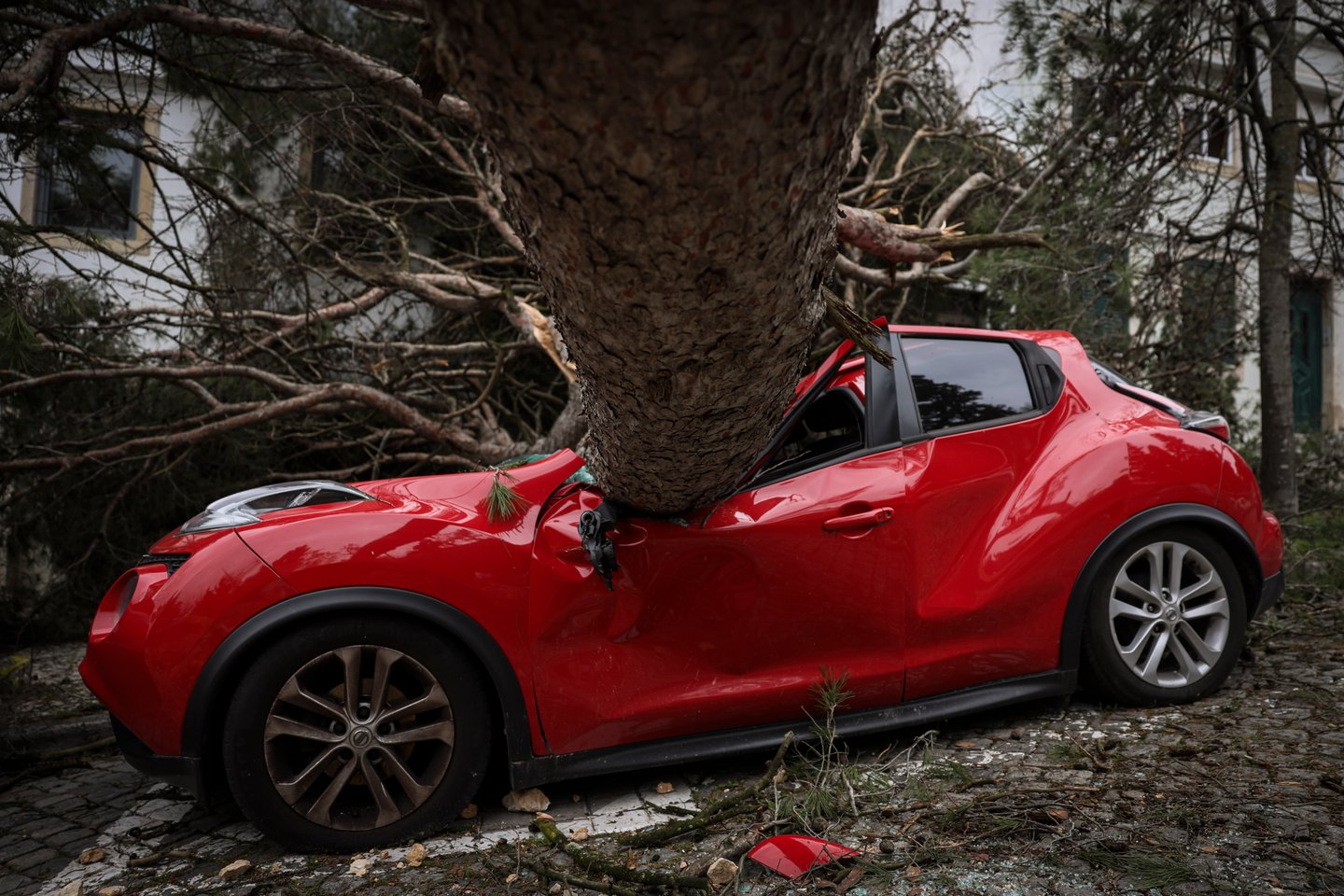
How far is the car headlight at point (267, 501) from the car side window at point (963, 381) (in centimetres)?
209

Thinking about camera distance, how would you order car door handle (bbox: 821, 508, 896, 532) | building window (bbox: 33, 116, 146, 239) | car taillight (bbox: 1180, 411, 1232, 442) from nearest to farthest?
car door handle (bbox: 821, 508, 896, 532), car taillight (bbox: 1180, 411, 1232, 442), building window (bbox: 33, 116, 146, 239)

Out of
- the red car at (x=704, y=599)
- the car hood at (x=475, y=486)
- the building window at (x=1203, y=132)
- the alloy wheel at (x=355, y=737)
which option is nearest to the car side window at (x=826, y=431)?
the red car at (x=704, y=599)

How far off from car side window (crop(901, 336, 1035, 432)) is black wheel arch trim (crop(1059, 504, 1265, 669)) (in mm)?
601

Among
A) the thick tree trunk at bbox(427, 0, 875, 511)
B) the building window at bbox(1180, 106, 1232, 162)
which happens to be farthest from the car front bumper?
the building window at bbox(1180, 106, 1232, 162)

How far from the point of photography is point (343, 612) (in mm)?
2621

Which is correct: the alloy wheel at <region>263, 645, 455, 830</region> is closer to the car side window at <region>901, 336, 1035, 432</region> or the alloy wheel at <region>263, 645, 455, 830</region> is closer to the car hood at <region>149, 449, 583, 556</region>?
the car hood at <region>149, 449, 583, 556</region>

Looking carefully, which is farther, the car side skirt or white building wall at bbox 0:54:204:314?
white building wall at bbox 0:54:204:314

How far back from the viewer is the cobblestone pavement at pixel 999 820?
2152 millimetres

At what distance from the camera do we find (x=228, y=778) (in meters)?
2.50

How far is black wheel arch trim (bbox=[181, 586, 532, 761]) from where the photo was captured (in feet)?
8.16

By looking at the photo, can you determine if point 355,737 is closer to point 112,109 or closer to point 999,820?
point 999,820

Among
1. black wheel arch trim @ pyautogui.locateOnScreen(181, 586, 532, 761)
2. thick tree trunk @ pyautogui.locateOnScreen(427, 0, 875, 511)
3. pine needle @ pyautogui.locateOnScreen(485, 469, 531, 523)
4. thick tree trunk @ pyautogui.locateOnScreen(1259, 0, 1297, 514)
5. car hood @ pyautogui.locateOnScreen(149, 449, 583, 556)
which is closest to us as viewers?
thick tree trunk @ pyautogui.locateOnScreen(427, 0, 875, 511)

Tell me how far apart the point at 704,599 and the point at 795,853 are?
33.0 inches

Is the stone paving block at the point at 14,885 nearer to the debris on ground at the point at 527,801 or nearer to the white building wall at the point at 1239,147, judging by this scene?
the debris on ground at the point at 527,801
